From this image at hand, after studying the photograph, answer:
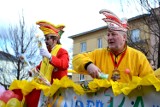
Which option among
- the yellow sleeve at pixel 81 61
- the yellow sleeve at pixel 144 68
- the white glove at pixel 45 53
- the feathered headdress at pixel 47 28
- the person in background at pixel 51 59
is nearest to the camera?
the yellow sleeve at pixel 81 61

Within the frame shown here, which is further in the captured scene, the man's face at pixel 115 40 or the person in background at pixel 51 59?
the person in background at pixel 51 59

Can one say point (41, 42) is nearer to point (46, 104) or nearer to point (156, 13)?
point (46, 104)

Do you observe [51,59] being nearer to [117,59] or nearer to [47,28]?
[47,28]

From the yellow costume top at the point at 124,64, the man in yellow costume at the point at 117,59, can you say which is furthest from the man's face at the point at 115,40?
the yellow costume top at the point at 124,64

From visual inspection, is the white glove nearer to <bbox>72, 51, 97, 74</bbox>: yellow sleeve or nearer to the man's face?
<bbox>72, 51, 97, 74</bbox>: yellow sleeve

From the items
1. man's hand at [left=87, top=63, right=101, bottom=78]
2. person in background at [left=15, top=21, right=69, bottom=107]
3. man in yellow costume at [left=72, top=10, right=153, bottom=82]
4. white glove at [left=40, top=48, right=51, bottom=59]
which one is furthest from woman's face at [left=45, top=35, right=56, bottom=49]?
man's hand at [left=87, top=63, right=101, bottom=78]

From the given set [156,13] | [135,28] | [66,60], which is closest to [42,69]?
[66,60]

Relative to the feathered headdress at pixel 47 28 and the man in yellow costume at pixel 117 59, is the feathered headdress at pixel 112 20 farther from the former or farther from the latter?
the feathered headdress at pixel 47 28

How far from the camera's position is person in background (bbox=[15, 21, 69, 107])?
3.92m

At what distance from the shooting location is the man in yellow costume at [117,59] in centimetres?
338

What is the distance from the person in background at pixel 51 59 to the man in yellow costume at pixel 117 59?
0.73 m

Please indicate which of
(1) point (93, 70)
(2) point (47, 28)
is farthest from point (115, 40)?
(2) point (47, 28)

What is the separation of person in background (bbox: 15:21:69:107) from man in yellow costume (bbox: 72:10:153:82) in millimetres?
726

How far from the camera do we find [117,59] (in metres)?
3.47
